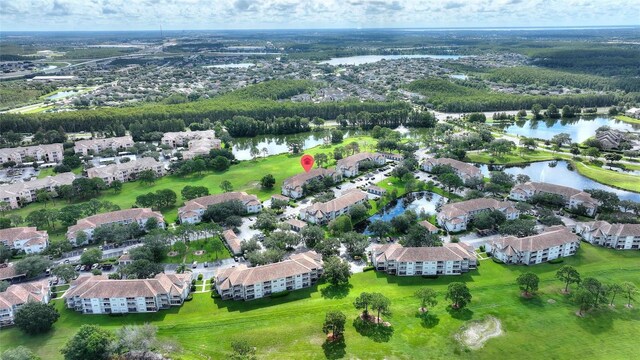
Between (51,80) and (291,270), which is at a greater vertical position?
(51,80)

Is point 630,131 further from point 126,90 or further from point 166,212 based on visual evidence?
point 126,90

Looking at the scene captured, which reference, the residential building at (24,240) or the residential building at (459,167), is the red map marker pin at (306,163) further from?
the residential building at (24,240)

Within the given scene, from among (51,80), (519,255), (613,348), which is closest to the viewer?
(613,348)

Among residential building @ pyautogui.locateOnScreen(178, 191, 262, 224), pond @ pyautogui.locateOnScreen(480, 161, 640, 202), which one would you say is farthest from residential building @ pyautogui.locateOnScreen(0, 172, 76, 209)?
pond @ pyautogui.locateOnScreen(480, 161, 640, 202)

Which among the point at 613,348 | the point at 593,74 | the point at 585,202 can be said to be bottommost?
the point at 613,348

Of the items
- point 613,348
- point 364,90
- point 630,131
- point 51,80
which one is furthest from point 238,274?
point 51,80

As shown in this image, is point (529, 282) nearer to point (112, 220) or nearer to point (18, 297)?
point (18, 297)

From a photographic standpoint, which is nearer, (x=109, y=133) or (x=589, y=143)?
(x=589, y=143)

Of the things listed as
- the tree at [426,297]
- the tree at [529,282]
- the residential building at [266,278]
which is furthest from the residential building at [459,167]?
the residential building at [266,278]
